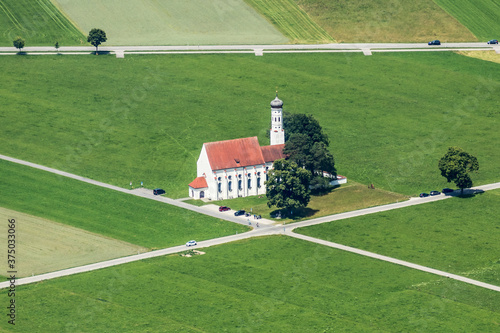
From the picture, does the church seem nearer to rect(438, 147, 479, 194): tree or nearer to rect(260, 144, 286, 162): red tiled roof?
rect(260, 144, 286, 162): red tiled roof

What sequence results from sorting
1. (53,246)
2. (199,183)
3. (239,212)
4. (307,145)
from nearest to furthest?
(53,246) < (239,212) < (307,145) < (199,183)

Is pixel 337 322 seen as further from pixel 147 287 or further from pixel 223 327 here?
pixel 147 287

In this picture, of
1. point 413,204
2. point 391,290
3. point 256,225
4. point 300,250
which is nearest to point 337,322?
point 391,290

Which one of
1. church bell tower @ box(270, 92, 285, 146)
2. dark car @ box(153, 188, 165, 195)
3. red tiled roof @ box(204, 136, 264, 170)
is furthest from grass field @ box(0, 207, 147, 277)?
church bell tower @ box(270, 92, 285, 146)

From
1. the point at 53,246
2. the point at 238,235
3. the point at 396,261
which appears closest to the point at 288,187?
the point at 238,235

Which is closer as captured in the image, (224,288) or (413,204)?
(224,288)

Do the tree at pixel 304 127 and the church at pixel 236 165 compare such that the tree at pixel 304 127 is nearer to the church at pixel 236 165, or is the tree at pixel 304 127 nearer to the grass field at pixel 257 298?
the church at pixel 236 165

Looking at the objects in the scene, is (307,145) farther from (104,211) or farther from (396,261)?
(104,211)

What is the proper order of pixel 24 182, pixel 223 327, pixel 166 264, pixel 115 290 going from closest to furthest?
1. pixel 223 327
2. pixel 115 290
3. pixel 166 264
4. pixel 24 182
